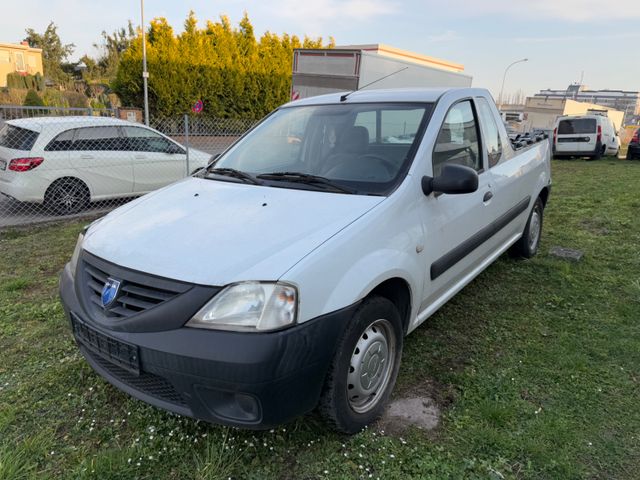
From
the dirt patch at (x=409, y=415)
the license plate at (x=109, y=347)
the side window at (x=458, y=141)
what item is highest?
the side window at (x=458, y=141)

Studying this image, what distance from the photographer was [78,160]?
7441 millimetres

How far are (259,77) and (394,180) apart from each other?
2256 centimetres

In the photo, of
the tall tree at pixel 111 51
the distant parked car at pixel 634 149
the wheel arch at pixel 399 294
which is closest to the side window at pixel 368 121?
the wheel arch at pixel 399 294

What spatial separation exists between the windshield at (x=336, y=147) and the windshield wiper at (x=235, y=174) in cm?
4

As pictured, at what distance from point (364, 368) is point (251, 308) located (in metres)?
0.78

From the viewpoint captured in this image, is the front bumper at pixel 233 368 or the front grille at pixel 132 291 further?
the front grille at pixel 132 291

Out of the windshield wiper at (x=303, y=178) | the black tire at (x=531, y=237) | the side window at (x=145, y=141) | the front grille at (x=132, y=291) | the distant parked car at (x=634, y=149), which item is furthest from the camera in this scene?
the distant parked car at (x=634, y=149)

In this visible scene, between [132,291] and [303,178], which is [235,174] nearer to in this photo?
[303,178]

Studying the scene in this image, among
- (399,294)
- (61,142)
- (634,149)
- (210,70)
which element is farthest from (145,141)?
(634,149)

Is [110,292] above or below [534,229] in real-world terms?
above

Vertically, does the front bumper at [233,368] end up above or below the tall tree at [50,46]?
below

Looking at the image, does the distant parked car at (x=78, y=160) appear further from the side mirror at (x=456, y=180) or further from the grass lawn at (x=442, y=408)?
the side mirror at (x=456, y=180)

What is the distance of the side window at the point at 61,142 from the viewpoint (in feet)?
23.5

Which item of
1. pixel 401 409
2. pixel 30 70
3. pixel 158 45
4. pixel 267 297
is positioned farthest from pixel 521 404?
pixel 30 70
